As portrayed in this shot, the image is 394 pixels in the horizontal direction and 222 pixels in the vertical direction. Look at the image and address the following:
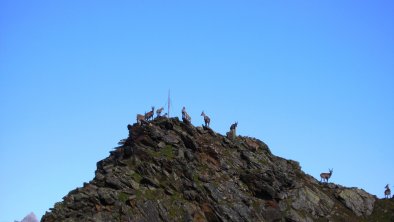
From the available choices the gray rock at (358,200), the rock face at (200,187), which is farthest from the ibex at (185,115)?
the gray rock at (358,200)

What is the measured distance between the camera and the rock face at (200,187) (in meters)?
60.2

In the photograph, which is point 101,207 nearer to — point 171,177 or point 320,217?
point 171,177

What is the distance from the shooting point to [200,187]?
66438 mm

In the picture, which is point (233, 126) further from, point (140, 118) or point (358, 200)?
point (358, 200)

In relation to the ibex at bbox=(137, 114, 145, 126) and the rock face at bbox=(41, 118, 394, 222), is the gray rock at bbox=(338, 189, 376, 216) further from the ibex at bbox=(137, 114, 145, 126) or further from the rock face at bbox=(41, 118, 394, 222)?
the ibex at bbox=(137, 114, 145, 126)

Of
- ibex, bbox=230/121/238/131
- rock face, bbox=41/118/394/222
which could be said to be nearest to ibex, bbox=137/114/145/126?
rock face, bbox=41/118/394/222

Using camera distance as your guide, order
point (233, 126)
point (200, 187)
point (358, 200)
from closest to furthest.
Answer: point (200, 187) < point (358, 200) < point (233, 126)

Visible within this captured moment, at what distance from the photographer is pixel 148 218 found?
59625mm

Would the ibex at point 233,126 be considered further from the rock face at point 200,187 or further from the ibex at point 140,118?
the ibex at point 140,118

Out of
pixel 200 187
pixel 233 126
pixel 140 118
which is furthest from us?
pixel 233 126

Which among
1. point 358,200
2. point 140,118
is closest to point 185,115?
point 140,118

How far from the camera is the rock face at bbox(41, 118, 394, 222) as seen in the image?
197 feet

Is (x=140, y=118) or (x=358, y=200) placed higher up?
(x=140, y=118)

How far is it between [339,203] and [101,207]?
32.3 m
